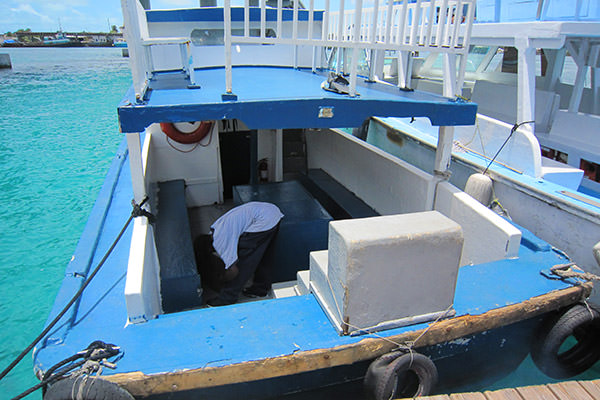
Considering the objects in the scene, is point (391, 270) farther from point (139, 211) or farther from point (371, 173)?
point (371, 173)

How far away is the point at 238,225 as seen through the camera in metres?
4.15

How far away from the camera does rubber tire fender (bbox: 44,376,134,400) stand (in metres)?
1.96

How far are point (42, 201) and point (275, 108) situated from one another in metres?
8.07

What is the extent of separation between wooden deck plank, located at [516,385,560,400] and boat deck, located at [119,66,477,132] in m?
2.08

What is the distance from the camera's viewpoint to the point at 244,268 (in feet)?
13.9

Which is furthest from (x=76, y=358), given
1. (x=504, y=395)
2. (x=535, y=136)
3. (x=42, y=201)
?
(x=42, y=201)

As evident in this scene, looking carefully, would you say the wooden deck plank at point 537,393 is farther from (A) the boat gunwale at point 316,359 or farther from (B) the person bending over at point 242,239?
(B) the person bending over at point 242,239

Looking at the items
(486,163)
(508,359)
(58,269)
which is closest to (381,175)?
(486,163)

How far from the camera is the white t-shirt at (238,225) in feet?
13.3

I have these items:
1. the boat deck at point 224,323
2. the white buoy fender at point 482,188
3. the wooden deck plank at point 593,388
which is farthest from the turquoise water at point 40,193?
the white buoy fender at point 482,188

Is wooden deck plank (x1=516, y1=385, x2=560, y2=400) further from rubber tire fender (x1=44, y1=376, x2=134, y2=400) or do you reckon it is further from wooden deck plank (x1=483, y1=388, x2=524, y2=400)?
rubber tire fender (x1=44, y1=376, x2=134, y2=400)

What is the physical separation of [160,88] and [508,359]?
3686 mm

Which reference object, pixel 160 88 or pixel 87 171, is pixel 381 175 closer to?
pixel 160 88

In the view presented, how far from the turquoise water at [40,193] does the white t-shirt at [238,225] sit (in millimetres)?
2544
